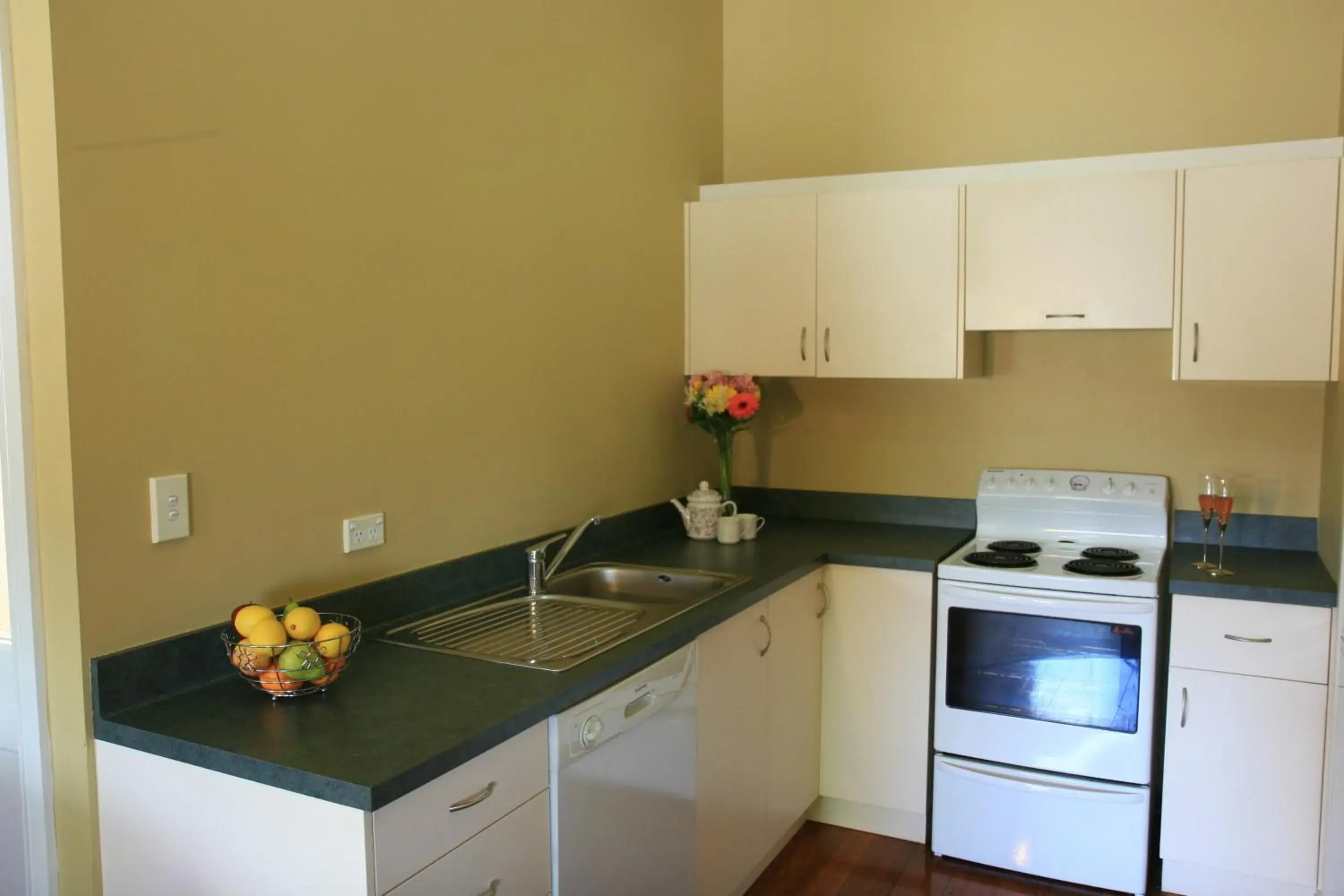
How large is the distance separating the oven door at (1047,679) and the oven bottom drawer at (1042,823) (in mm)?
41

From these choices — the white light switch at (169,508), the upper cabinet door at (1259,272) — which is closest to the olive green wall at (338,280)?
the white light switch at (169,508)

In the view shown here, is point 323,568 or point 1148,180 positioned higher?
point 1148,180

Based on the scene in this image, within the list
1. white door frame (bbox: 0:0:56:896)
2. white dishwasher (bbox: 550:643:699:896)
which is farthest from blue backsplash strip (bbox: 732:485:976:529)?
white door frame (bbox: 0:0:56:896)

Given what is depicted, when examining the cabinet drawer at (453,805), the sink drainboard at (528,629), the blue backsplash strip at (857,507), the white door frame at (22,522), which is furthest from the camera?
the blue backsplash strip at (857,507)

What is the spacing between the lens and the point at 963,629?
118 inches

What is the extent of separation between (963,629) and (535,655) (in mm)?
1428

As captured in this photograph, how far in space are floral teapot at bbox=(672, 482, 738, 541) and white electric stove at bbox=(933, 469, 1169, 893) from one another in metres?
0.73

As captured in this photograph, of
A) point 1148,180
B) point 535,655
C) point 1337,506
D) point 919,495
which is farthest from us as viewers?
point 919,495

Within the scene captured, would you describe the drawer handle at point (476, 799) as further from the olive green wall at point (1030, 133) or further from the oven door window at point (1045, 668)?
the olive green wall at point (1030, 133)

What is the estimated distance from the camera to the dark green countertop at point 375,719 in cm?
152

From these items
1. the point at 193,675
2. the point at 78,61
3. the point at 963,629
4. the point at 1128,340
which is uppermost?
the point at 78,61

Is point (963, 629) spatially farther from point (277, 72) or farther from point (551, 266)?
point (277, 72)

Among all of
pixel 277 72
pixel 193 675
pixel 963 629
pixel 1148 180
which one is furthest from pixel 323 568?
pixel 1148 180

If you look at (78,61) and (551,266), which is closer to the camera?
(78,61)
